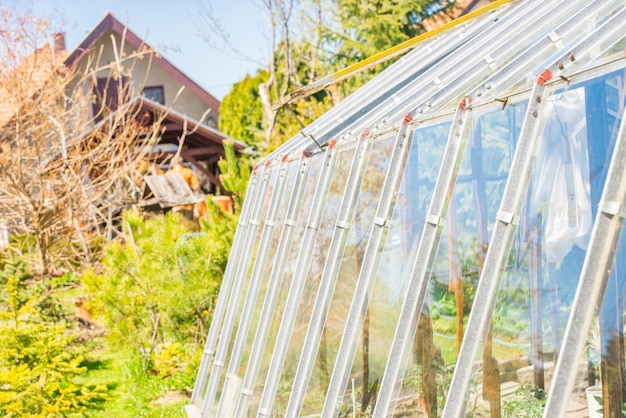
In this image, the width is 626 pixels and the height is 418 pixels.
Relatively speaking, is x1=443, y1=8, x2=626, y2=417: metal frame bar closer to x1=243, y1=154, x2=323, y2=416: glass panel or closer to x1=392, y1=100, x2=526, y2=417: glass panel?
x1=392, y1=100, x2=526, y2=417: glass panel

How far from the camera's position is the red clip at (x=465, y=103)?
394 cm

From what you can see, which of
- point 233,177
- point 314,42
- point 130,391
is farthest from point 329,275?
point 314,42

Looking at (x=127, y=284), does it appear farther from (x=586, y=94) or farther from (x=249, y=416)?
(x=586, y=94)

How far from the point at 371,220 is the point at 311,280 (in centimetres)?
106

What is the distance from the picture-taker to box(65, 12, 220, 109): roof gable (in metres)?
22.1

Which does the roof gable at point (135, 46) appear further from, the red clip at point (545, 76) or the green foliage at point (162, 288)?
the red clip at point (545, 76)

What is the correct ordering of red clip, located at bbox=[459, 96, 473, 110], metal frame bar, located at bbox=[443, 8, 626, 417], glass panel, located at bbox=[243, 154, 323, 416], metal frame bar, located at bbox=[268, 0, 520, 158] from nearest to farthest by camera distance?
1. metal frame bar, located at bbox=[443, 8, 626, 417]
2. red clip, located at bbox=[459, 96, 473, 110]
3. metal frame bar, located at bbox=[268, 0, 520, 158]
4. glass panel, located at bbox=[243, 154, 323, 416]

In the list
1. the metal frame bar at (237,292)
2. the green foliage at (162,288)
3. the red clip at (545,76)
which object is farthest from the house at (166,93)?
the red clip at (545,76)

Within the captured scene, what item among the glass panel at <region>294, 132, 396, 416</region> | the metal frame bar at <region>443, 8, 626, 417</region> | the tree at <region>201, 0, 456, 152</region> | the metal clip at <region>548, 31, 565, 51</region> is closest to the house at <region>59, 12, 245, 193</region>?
the tree at <region>201, 0, 456, 152</region>

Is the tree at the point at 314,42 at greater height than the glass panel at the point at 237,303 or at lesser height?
greater

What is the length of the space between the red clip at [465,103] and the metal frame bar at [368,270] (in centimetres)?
58

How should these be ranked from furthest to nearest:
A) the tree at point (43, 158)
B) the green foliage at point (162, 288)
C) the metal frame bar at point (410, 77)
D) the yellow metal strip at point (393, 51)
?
the tree at point (43, 158), the green foliage at point (162, 288), the yellow metal strip at point (393, 51), the metal frame bar at point (410, 77)

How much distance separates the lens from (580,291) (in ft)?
9.19

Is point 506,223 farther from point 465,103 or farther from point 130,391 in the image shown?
point 130,391
